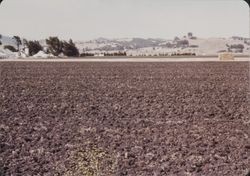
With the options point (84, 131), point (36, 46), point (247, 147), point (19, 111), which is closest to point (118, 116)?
point (84, 131)

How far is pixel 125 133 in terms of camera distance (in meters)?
16.6

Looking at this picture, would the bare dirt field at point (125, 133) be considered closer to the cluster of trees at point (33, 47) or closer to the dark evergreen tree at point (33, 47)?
the cluster of trees at point (33, 47)

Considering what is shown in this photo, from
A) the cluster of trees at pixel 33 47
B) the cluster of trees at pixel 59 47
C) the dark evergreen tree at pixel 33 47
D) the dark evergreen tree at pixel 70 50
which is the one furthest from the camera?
the dark evergreen tree at pixel 33 47

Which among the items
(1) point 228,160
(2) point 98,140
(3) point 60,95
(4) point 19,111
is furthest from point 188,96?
(1) point 228,160

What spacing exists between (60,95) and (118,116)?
880 centimetres

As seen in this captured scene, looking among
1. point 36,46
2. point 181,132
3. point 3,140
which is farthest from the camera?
point 36,46

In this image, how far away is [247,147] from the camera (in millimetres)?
14492

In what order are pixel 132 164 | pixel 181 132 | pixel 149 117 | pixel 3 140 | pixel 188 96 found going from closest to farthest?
pixel 132 164 → pixel 3 140 → pixel 181 132 → pixel 149 117 → pixel 188 96

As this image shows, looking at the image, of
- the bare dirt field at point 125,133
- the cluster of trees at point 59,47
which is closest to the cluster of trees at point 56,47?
the cluster of trees at point 59,47

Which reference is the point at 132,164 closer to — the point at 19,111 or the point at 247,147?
the point at 247,147

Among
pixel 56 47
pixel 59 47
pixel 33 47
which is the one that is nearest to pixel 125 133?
pixel 56 47

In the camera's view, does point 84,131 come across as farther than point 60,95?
No

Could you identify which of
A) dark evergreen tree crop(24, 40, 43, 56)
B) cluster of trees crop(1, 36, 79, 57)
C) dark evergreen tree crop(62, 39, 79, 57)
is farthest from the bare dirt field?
dark evergreen tree crop(24, 40, 43, 56)

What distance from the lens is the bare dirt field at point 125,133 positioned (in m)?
12.1
